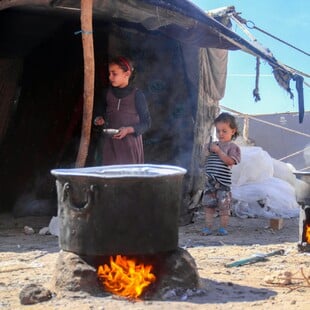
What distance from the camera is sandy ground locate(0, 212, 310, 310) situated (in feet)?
10.0

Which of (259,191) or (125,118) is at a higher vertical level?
(125,118)

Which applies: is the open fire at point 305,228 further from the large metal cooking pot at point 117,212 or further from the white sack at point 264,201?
the white sack at point 264,201

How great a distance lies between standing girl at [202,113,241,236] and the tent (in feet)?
2.52

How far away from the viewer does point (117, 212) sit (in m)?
3.07

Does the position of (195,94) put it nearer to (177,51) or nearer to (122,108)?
(177,51)

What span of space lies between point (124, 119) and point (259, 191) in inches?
130

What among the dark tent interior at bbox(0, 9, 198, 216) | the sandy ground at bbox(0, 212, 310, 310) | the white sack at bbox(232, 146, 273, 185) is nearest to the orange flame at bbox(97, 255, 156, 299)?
the sandy ground at bbox(0, 212, 310, 310)

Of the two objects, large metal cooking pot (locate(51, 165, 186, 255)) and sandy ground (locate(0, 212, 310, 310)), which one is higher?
large metal cooking pot (locate(51, 165, 186, 255))

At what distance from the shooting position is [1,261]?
14.1 ft

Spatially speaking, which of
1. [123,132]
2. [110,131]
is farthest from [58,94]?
[123,132]

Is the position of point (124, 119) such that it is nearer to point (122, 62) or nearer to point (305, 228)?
point (122, 62)

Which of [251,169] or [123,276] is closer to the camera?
[123,276]

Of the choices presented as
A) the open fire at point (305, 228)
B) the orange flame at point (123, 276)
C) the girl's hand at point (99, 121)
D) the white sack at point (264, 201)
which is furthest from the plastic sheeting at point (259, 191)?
the orange flame at point (123, 276)

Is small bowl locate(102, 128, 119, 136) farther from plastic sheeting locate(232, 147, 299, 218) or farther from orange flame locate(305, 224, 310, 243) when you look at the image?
plastic sheeting locate(232, 147, 299, 218)
